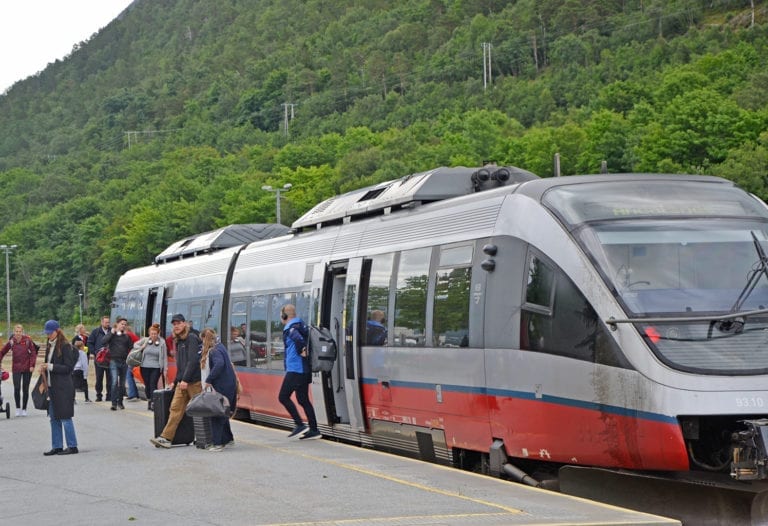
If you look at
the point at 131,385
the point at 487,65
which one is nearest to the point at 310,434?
the point at 131,385

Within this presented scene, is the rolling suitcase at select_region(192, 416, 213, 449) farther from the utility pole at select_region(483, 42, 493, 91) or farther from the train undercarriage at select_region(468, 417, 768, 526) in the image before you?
the utility pole at select_region(483, 42, 493, 91)

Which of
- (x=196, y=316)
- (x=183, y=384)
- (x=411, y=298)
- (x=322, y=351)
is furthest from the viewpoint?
(x=196, y=316)

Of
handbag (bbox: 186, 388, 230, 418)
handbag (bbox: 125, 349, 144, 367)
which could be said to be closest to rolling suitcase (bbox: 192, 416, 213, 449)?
handbag (bbox: 186, 388, 230, 418)

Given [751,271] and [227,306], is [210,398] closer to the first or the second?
[751,271]

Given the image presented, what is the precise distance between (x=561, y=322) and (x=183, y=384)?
6521 mm

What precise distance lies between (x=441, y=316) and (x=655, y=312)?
3556 mm

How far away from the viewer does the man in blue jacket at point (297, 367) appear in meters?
18.5

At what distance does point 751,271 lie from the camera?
1232cm

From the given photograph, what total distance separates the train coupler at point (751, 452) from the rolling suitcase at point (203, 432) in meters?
7.75

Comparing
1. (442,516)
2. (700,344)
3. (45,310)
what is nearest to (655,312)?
(700,344)

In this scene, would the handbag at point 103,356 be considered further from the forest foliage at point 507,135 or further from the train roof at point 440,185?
the forest foliage at point 507,135

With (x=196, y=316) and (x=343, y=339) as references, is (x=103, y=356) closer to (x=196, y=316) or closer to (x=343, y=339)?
(x=196, y=316)

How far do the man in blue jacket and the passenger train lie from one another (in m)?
0.36

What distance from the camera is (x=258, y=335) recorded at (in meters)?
23.1
